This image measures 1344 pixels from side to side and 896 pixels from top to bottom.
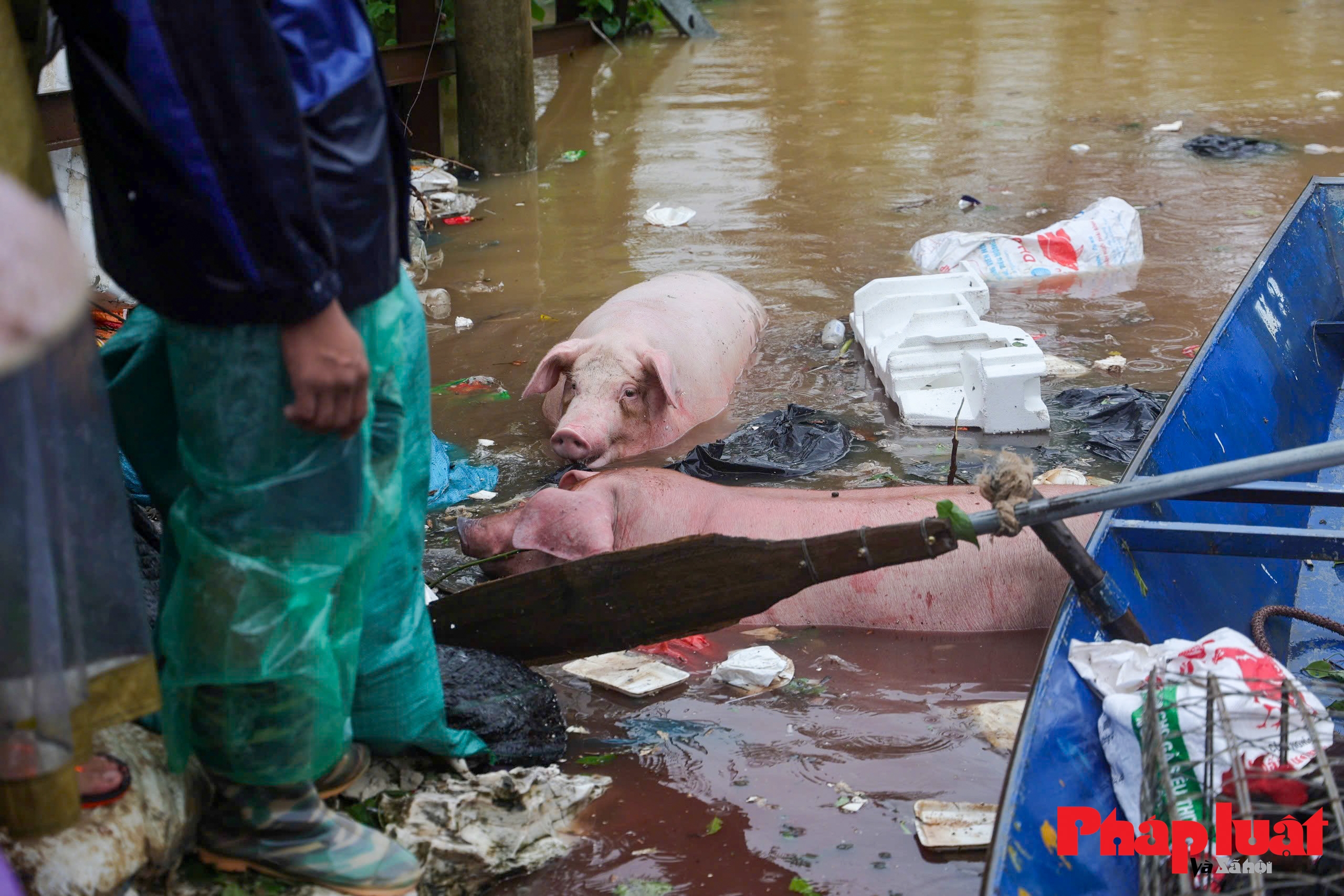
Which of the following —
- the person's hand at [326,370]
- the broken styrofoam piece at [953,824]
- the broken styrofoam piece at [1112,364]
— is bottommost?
the broken styrofoam piece at [1112,364]

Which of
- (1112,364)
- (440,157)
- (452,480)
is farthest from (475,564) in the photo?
(440,157)

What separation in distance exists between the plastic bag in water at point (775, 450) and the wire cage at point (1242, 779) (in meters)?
2.71

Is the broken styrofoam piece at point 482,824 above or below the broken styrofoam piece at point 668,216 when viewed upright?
above

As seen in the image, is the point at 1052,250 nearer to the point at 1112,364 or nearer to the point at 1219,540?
the point at 1112,364

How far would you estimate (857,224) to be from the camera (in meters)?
8.66

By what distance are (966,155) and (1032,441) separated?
5.54 m

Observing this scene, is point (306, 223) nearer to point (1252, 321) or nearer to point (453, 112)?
point (1252, 321)

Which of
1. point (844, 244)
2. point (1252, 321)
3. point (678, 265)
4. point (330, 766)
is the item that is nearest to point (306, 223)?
point (330, 766)

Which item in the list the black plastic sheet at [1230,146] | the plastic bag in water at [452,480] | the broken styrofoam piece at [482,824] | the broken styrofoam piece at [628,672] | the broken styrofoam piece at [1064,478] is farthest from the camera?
the black plastic sheet at [1230,146]

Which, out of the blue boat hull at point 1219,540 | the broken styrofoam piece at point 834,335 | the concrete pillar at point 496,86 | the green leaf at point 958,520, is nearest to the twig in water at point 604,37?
the concrete pillar at point 496,86

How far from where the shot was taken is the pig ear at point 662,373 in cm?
559

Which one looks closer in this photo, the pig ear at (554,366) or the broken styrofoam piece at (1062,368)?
the pig ear at (554,366)

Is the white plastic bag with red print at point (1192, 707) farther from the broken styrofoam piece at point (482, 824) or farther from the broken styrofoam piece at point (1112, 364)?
the broken styrofoam piece at point (1112, 364)

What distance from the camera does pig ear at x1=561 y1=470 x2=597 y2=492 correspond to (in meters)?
4.51
